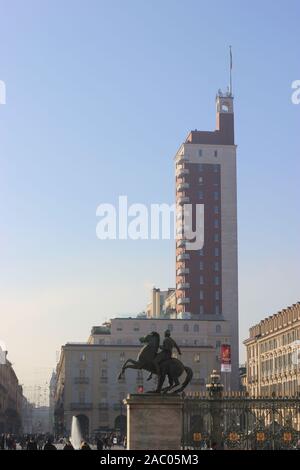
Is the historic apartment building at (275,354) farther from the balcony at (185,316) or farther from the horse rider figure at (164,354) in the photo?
the horse rider figure at (164,354)

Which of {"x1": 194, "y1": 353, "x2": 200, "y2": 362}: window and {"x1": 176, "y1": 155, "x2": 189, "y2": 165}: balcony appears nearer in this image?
{"x1": 194, "y1": 353, "x2": 200, "y2": 362}: window

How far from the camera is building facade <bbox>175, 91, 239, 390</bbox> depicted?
498ft

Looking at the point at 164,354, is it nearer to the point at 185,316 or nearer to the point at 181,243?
the point at 185,316

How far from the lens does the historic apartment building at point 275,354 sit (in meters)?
108

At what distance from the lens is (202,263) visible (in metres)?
152

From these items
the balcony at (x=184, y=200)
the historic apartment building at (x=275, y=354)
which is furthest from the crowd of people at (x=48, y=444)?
the balcony at (x=184, y=200)

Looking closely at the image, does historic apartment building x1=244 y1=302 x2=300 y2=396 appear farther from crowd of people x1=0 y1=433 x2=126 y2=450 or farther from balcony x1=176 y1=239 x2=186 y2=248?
crowd of people x1=0 y1=433 x2=126 y2=450

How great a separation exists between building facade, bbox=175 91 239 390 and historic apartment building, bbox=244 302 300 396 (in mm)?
16191

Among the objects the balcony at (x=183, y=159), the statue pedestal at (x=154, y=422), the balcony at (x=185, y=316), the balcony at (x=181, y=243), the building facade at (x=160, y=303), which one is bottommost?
the statue pedestal at (x=154, y=422)

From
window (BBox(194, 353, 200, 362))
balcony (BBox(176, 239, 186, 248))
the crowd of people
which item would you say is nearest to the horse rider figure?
the crowd of people

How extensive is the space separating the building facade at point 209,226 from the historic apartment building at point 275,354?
16.2 meters

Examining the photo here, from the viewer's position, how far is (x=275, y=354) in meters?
119
